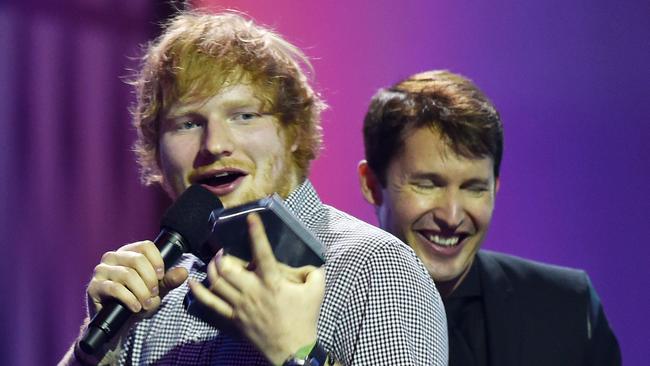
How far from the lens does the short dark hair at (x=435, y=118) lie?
239 centimetres

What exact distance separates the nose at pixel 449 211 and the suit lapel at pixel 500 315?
179 mm

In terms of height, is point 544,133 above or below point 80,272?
above

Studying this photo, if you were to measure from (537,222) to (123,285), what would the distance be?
1.93 meters

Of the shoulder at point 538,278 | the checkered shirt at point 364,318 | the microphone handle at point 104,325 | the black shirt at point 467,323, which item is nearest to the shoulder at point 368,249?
the checkered shirt at point 364,318

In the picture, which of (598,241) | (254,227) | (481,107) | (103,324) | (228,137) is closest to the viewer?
(254,227)

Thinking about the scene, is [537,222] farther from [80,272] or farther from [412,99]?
[80,272]

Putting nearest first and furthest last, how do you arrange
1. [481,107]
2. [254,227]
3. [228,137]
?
[254,227] < [228,137] < [481,107]

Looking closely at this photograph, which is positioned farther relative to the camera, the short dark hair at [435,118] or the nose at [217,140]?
the short dark hair at [435,118]

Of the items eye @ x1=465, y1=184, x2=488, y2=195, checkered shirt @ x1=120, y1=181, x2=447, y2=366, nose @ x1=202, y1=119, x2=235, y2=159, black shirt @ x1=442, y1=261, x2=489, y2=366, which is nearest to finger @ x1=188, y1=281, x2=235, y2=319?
checkered shirt @ x1=120, y1=181, x2=447, y2=366

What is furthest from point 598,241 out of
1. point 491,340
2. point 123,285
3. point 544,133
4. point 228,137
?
point 123,285

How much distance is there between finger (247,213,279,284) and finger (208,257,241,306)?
4 centimetres

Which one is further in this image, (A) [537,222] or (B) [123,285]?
(A) [537,222]

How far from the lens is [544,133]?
2.91m

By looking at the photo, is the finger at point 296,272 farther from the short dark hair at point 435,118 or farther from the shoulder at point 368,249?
the short dark hair at point 435,118
